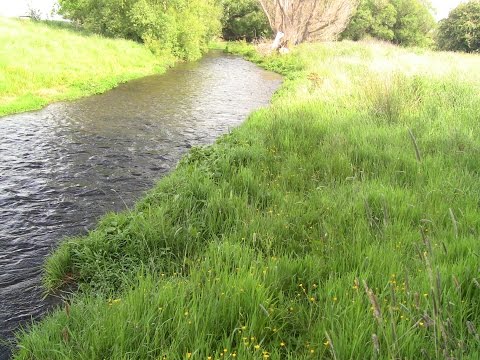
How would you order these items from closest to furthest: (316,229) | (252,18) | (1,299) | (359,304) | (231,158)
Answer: (359,304), (1,299), (316,229), (231,158), (252,18)

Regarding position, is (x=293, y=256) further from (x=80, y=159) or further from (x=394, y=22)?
(x=394, y=22)

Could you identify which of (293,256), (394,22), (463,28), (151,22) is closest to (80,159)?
(293,256)

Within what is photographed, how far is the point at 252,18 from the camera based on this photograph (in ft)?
186

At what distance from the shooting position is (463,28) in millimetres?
39062

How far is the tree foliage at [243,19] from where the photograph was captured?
185 ft

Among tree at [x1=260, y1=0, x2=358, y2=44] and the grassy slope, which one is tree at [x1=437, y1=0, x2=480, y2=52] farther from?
the grassy slope

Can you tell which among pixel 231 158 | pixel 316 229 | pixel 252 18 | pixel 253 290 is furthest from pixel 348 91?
pixel 252 18

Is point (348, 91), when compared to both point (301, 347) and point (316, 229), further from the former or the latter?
point (301, 347)

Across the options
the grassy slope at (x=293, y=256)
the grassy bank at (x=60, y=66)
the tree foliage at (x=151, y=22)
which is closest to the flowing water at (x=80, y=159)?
the grassy slope at (x=293, y=256)

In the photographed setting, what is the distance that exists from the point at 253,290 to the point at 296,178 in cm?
344

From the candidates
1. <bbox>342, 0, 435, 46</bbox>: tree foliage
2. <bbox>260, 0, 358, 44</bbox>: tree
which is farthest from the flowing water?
<bbox>342, 0, 435, 46</bbox>: tree foliage

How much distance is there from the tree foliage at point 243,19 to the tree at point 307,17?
60.9ft

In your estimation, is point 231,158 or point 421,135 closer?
point 231,158

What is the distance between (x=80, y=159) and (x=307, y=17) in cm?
3131
